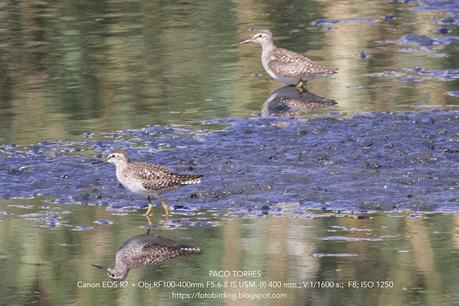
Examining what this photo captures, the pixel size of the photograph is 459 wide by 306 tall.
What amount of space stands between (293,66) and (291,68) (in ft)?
0.13

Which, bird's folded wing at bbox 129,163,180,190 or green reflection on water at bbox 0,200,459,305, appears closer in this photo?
green reflection on water at bbox 0,200,459,305

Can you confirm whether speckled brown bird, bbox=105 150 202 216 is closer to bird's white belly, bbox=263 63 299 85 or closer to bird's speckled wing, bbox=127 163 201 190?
bird's speckled wing, bbox=127 163 201 190

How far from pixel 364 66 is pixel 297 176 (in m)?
5.43

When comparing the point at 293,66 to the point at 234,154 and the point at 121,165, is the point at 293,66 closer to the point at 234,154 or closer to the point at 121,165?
the point at 234,154

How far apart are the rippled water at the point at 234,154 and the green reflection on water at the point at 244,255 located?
0.08 feet

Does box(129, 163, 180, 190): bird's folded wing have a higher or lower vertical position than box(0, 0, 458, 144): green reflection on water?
higher

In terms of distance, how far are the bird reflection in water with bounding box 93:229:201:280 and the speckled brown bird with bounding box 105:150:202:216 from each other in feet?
3.34

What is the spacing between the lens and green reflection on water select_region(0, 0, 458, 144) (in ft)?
50.4

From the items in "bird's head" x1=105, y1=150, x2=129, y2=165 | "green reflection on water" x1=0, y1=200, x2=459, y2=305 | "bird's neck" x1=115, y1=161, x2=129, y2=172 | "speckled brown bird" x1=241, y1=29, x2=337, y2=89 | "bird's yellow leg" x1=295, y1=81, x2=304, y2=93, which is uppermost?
"bird's head" x1=105, y1=150, x2=129, y2=165

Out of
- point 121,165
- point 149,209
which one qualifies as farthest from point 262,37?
point 149,209

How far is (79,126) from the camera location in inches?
581

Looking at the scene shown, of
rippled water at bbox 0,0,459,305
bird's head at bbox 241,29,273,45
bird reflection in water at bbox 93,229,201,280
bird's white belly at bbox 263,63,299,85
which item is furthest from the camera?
bird's head at bbox 241,29,273,45

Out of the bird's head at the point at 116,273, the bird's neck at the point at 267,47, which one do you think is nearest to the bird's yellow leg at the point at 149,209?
the bird's head at the point at 116,273

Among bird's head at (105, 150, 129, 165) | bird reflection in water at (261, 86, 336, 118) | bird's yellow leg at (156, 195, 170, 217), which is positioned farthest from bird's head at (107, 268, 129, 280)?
bird reflection in water at (261, 86, 336, 118)
